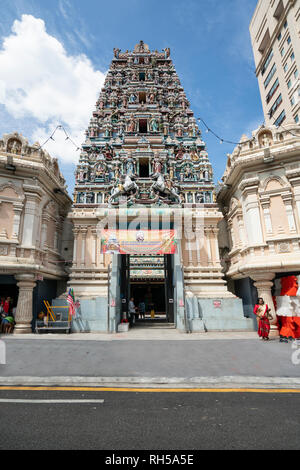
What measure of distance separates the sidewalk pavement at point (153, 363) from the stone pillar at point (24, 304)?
105 inches

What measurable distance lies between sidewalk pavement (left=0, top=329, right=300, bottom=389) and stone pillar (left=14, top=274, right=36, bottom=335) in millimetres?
2655

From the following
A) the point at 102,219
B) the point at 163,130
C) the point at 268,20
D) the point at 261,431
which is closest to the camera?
the point at 261,431

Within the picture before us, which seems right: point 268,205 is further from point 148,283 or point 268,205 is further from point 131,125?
point 148,283

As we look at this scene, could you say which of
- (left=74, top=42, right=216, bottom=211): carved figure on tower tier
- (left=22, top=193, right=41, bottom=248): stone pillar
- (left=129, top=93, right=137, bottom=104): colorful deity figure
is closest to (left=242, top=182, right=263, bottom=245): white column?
(left=74, top=42, right=216, bottom=211): carved figure on tower tier

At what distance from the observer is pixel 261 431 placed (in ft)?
12.8

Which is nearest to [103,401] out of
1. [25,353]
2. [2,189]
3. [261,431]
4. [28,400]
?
[28,400]

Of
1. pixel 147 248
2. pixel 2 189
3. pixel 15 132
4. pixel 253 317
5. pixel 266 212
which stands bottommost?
pixel 253 317

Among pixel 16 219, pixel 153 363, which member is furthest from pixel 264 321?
pixel 16 219

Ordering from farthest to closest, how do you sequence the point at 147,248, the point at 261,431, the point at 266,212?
the point at 147,248, the point at 266,212, the point at 261,431

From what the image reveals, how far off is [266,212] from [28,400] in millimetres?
13605

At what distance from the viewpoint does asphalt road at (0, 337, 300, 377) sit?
6938 mm

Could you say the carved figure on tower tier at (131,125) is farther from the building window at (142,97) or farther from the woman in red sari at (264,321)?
the woman in red sari at (264,321)

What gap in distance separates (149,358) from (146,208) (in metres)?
11.1
